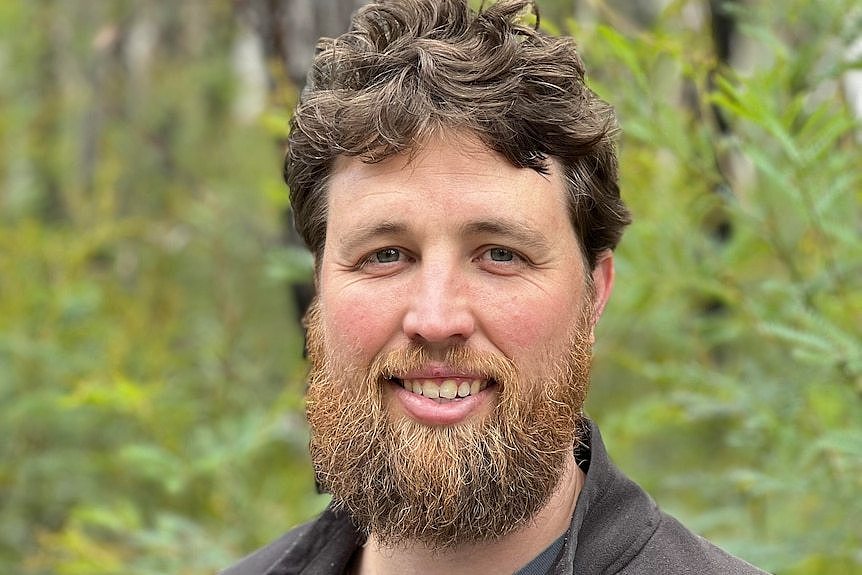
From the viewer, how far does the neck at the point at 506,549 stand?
2.31 metres

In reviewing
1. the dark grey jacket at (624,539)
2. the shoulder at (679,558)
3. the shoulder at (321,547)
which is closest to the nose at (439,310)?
the dark grey jacket at (624,539)

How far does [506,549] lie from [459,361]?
456 millimetres

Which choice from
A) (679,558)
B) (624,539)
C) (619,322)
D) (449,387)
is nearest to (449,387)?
(449,387)

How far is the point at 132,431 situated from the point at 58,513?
58cm

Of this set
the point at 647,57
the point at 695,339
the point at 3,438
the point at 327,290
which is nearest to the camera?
the point at 327,290

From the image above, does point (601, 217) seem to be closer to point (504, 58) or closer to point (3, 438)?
point (504, 58)

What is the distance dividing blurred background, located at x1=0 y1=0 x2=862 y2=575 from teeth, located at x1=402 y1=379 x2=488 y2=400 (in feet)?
3.15

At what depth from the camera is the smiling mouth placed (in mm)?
2180

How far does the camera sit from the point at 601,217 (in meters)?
2.45

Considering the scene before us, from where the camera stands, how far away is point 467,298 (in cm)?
215

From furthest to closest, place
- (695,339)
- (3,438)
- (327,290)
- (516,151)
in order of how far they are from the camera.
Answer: (3,438), (695,339), (327,290), (516,151)

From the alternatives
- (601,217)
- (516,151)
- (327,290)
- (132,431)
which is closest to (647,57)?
(601,217)

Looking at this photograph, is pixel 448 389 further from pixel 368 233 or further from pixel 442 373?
pixel 368 233

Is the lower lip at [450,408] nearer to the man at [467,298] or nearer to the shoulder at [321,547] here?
the man at [467,298]
